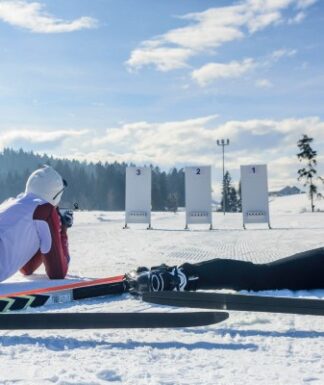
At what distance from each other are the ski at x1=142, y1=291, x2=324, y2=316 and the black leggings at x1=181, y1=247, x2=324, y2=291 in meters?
0.39

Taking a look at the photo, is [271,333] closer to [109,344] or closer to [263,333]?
[263,333]

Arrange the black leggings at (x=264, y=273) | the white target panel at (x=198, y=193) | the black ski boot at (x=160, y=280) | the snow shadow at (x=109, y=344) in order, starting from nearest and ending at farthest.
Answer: the snow shadow at (x=109, y=344) < the black ski boot at (x=160, y=280) < the black leggings at (x=264, y=273) < the white target panel at (x=198, y=193)

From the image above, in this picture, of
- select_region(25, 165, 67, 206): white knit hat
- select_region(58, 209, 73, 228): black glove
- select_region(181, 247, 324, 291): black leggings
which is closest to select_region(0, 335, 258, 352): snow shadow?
select_region(181, 247, 324, 291): black leggings

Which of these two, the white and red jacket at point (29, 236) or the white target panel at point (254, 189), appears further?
the white target panel at point (254, 189)

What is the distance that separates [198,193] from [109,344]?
1516 centimetres

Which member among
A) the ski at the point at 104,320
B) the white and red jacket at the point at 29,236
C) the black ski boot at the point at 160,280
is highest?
the white and red jacket at the point at 29,236

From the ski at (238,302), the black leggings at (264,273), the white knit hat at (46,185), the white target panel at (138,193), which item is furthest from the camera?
the white target panel at (138,193)

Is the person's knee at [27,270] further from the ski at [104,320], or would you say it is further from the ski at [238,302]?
the ski at [104,320]

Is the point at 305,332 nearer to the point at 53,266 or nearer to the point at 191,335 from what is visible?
the point at 191,335

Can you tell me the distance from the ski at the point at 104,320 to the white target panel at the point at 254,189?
1478cm

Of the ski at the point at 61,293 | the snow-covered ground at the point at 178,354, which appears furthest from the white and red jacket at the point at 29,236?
the snow-covered ground at the point at 178,354

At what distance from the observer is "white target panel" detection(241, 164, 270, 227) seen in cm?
1731

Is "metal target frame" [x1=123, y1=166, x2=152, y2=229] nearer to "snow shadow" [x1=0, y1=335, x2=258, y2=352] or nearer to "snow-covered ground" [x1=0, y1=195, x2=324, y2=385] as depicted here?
"snow-covered ground" [x1=0, y1=195, x2=324, y2=385]

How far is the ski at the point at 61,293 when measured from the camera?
3320mm
